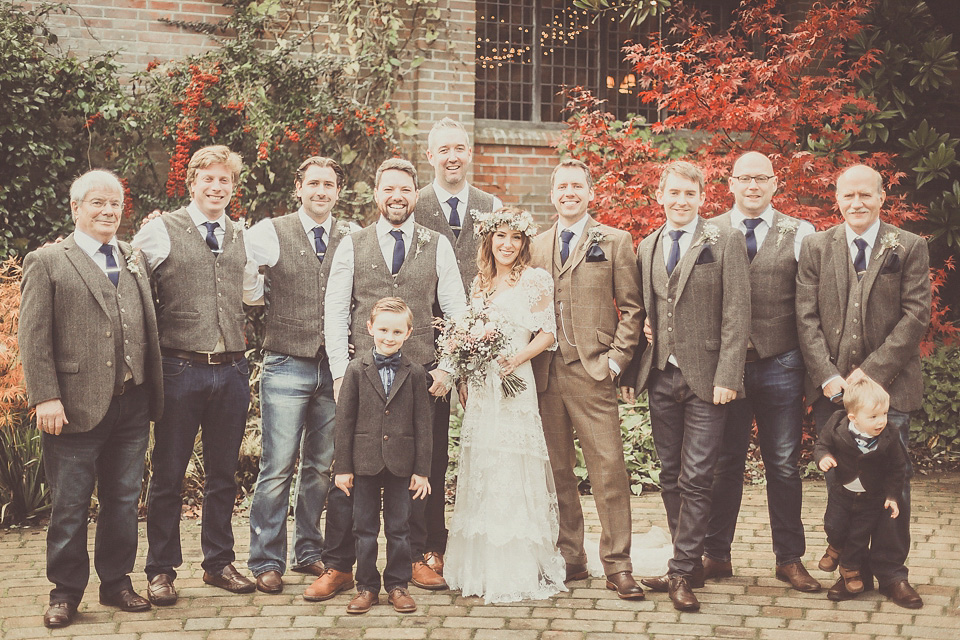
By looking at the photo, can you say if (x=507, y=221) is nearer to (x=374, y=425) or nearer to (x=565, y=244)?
(x=565, y=244)

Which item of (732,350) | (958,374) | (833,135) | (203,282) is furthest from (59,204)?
(958,374)

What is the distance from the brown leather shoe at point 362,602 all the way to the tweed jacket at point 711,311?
1.93 metres

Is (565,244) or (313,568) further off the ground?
(565,244)

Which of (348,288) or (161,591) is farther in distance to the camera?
(348,288)

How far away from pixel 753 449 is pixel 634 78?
13.2ft

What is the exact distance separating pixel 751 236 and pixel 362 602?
2.80m

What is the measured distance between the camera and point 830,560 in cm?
525

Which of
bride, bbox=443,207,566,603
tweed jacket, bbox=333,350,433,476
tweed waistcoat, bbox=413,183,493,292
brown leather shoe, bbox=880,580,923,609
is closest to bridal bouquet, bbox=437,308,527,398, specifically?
bride, bbox=443,207,566,603

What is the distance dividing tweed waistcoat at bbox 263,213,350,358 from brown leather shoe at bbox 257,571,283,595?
1.17 meters

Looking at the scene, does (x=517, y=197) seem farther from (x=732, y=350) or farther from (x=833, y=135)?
(x=732, y=350)

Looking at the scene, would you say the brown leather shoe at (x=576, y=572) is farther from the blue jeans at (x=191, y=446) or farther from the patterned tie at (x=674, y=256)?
the blue jeans at (x=191, y=446)

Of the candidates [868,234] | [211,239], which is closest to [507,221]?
[211,239]

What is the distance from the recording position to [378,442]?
488 centimetres

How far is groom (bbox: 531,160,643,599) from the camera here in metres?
5.15
